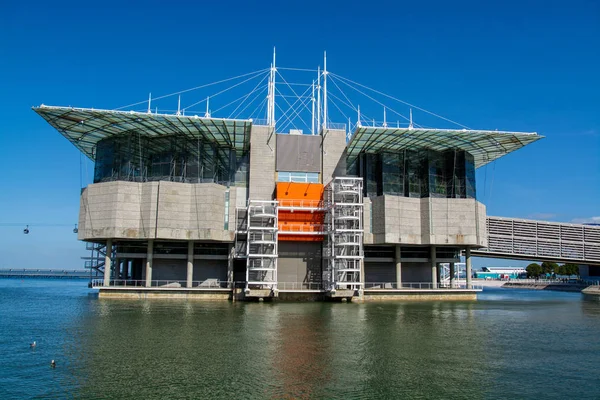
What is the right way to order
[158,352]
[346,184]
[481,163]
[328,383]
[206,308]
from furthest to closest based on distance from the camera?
[481,163], [346,184], [206,308], [158,352], [328,383]

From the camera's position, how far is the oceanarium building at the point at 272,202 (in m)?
76.0

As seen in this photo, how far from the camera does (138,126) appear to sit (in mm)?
78250

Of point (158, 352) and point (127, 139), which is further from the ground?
point (127, 139)

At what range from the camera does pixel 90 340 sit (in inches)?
1448

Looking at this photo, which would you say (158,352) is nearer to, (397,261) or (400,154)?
(397,261)

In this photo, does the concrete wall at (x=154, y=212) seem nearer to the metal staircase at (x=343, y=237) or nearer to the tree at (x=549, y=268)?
the metal staircase at (x=343, y=237)

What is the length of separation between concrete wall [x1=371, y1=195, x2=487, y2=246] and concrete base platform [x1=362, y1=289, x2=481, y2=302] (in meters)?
7.56

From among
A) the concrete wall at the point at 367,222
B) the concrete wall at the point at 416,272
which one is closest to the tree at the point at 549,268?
the concrete wall at the point at 416,272

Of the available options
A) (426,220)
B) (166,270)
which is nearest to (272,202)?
(166,270)

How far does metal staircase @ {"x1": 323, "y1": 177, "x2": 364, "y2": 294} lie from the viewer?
74.1m

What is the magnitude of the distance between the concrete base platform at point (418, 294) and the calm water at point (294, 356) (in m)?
25.9

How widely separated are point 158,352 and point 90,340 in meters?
7.19

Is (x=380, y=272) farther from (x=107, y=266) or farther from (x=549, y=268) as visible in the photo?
(x=549, y=268)

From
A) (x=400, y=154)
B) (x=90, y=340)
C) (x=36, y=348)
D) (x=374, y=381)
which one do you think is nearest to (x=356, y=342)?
(x=374, y=381)
